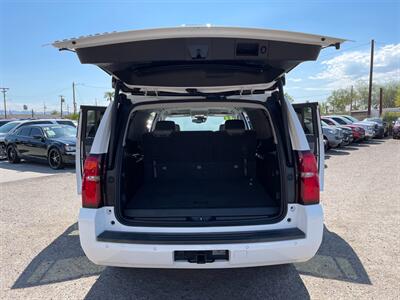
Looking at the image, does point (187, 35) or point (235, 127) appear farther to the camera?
point (235, 127)

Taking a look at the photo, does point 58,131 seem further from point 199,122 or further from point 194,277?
point 194,277

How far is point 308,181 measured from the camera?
2.75 meters

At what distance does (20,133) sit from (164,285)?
1114cm

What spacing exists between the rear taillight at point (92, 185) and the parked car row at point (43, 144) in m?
→ 8.05

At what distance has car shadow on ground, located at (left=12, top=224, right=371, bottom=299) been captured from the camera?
9.86 feet

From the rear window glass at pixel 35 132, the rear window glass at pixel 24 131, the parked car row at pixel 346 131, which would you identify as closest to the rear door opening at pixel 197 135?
the rear window glass at pixel 35 132

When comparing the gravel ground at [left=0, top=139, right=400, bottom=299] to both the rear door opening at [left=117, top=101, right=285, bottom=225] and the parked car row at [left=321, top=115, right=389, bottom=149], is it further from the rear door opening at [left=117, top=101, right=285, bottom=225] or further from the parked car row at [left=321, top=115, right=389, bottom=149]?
the parked car row at [left=321, top=115, right=389, bottom=149]

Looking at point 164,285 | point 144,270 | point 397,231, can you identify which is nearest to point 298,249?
point 164,285

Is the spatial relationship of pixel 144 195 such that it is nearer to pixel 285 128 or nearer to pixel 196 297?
pixel 196 297

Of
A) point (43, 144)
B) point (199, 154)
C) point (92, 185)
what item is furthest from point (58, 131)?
point (92, 185)

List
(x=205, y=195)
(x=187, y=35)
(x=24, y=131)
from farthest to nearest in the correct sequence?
1. (x=24, y=131)
2. (x=205, y=195)
3. (x=187, y=35)

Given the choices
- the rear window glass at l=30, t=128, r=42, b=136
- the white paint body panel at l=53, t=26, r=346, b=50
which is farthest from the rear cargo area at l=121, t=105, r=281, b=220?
the rear window glass at l=30, t=128, r=42, b=136

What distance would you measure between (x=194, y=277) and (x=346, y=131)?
1532 cm

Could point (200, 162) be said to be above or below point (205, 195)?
above
